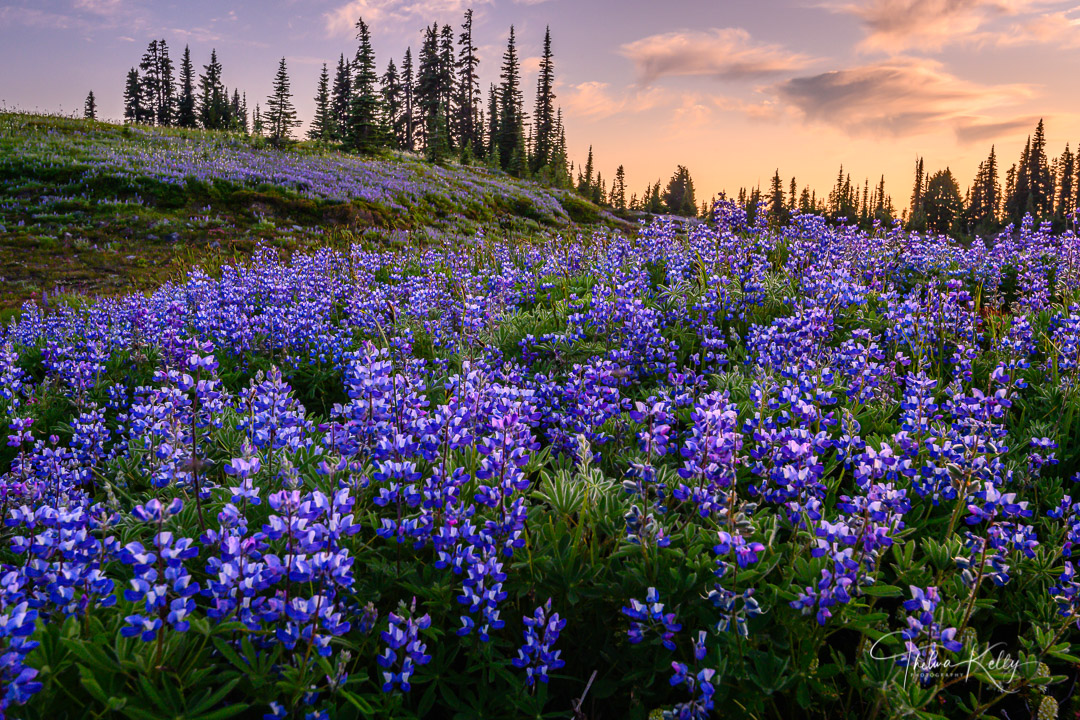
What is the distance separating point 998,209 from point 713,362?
97519 millimetres

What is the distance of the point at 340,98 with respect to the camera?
68.3m

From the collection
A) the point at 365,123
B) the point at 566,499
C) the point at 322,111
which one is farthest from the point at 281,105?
the point at 566,499

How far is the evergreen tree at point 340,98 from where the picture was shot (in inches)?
2212

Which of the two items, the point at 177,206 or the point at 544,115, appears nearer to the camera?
the point at 177,206

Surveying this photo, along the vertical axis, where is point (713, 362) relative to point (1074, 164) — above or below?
below

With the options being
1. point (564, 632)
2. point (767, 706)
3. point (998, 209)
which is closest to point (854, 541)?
point (767, 706)

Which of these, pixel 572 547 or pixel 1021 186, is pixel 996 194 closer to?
pixel 1021 186

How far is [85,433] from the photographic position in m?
4.49

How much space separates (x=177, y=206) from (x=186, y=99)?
63.7 metres

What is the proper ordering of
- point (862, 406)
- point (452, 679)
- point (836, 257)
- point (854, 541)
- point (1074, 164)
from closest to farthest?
1. point (854, 541)
2. point (452, 679)
3. point (862, 406)
4. point (836, 257)
5. point (1074, 164)

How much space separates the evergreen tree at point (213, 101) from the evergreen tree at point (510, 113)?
98.5 ft

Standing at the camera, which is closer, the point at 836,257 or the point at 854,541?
the point at 854,541

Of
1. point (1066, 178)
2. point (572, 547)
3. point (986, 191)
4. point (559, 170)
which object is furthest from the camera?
point (986, 191)

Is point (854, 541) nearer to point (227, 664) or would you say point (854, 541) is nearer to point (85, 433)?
point (227, 664)
